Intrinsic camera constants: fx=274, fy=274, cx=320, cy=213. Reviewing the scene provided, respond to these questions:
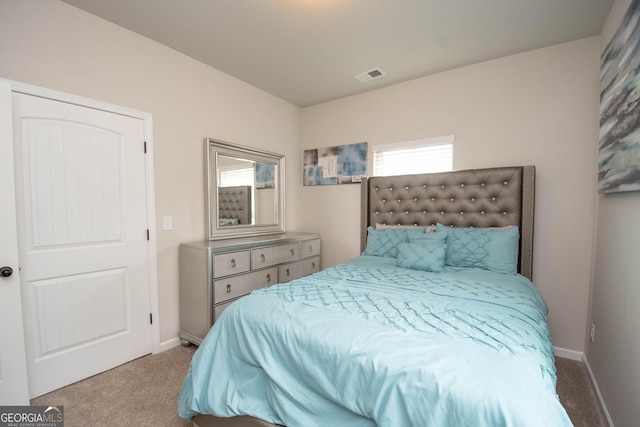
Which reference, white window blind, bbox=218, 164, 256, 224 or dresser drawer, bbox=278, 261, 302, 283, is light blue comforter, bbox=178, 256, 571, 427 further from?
white window blind, bbox=218, 164, 256, 224

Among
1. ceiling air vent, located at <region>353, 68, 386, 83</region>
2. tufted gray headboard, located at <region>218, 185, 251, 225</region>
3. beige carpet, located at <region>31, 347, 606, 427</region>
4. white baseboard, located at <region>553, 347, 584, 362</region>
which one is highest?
ceiling air vent, located at <region>353, 68, 386, 83</region>

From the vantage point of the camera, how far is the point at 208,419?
1448 millimetres

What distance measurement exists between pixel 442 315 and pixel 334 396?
62 cm

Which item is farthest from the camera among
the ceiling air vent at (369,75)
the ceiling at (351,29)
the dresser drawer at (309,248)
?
the dresser drawer at (309,248)

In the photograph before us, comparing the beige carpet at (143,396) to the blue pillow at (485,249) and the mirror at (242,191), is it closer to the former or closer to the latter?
the blue pillow at (485,249)

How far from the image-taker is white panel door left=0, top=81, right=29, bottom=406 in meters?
1.62

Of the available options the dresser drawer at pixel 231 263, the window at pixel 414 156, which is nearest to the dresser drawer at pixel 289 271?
the dresser drawer at pixel 231 263

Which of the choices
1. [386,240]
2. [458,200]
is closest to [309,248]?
[386,240]

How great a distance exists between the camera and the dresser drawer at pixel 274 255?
271 cm

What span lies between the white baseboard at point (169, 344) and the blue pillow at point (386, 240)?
201cm

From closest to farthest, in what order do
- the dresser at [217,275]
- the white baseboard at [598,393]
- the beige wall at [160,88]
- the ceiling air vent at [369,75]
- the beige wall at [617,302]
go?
the beige wall at [617,302]
the white baseboard at [598,393]
the beige wall at [160,88]
the dresser at [217,275]
the ceiling air vent at [369,75]

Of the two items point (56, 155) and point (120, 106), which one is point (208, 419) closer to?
point (56, 155)

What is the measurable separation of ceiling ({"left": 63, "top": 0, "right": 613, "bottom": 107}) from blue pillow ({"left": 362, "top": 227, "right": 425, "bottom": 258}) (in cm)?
165

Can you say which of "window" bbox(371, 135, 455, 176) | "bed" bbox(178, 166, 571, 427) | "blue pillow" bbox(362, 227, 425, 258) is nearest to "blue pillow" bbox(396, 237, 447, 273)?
"bed" bbox(178, 166, 571, 427)
